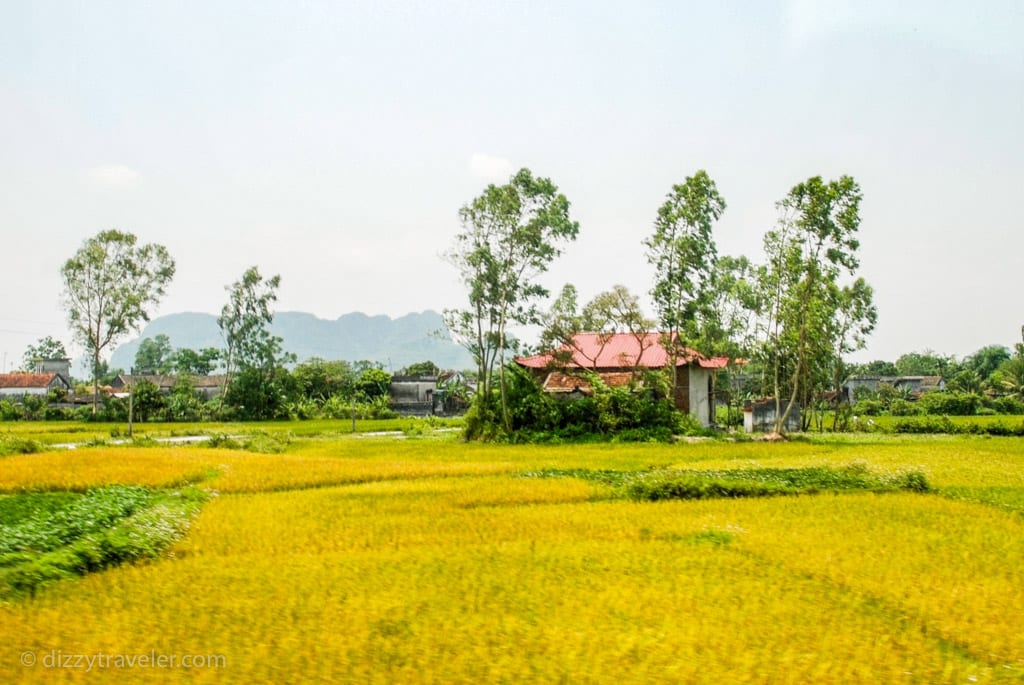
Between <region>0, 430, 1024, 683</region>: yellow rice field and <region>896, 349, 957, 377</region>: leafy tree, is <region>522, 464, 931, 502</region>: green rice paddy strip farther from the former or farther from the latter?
<region>896, 349, 957, 377</region>: leafy tree

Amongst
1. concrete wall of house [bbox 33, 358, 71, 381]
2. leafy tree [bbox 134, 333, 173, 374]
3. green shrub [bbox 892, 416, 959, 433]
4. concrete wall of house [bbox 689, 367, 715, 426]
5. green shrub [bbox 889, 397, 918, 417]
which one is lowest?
green shrub [bbox 892, 416, 959, 433]

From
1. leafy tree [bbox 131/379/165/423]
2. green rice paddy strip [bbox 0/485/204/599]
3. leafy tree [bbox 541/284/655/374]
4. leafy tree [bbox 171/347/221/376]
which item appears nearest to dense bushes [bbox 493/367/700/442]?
leafy tree [bbox 541/284/655/374]

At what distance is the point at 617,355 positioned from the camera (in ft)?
161

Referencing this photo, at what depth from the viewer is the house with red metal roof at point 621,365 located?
45.7 metres

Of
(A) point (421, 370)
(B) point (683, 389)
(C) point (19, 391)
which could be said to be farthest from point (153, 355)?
(B) point (683, 389)

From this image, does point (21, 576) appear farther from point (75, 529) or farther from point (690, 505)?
point (690, 505)

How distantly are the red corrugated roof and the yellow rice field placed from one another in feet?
98.2

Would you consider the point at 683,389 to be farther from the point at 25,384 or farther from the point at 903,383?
the point at 25,384

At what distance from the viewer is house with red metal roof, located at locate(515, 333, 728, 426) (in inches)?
1797

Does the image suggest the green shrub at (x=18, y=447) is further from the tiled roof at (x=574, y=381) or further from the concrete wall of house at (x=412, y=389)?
the concrete wall of house at (x=412, y=389)

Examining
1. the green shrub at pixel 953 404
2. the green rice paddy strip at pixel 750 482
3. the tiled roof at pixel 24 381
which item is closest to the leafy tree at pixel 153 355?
the tiled roof at pixel 24 381

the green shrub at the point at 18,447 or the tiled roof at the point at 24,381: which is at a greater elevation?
the tiled roof at the point at 24,381

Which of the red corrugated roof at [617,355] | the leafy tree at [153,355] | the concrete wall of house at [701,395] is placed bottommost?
the concrete wall of house at [701,395]

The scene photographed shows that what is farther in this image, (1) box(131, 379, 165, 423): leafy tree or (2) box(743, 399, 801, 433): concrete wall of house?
(1) box(131, 379, 165, 423): leafy tree
